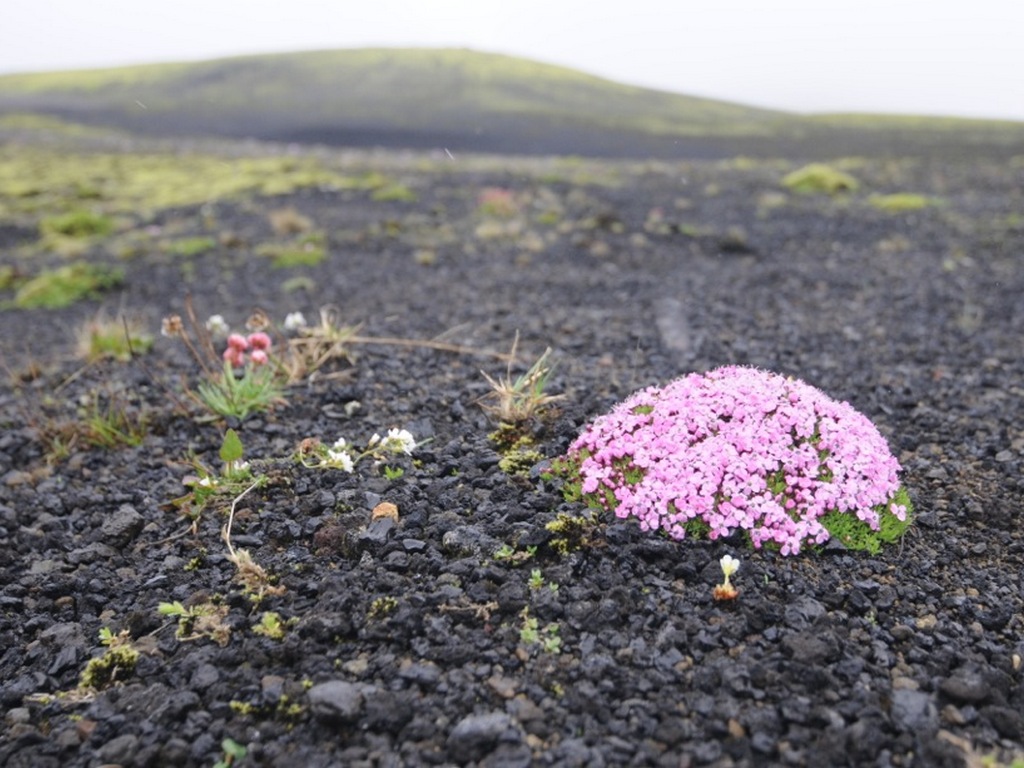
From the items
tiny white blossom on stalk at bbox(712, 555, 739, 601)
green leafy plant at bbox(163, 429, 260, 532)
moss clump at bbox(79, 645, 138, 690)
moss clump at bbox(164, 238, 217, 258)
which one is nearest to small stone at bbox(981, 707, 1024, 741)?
tiny white blossom on stalk at bbox(712, 555, 739, 601)

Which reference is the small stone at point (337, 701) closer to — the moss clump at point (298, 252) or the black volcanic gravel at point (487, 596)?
the black volcanic gravel at point (487, 596)

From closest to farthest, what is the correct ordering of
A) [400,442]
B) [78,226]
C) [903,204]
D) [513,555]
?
1. [513,555]
2. [400,442]
3. [903,204]
4. [78,226]

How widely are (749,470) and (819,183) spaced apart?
2859 cm

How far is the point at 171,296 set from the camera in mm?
15539

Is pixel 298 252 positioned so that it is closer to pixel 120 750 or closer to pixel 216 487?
pixel 216 487

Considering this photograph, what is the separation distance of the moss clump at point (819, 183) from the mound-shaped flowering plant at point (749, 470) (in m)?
26.3

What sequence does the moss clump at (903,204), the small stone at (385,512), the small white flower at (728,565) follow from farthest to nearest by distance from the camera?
the moss clump at (903,204), the small stone at (385,512), the small white flower at (728,565)

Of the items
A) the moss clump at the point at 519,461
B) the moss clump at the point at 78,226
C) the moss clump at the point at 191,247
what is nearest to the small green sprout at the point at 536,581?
the moss clump at the point at 519,461

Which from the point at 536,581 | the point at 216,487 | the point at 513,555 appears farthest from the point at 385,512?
the point at 216,487

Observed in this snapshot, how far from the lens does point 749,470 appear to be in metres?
4.81

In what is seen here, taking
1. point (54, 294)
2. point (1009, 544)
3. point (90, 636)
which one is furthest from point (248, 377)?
point (54, 294)

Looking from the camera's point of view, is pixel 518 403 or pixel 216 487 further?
pixel 518 403

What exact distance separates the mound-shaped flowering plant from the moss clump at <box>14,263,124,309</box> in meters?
14.1

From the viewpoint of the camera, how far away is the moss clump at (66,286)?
15484 millimetres
